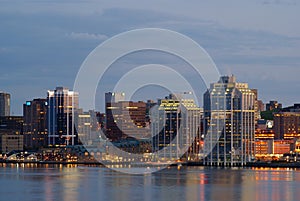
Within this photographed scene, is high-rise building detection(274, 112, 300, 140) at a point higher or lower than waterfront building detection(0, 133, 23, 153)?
higher

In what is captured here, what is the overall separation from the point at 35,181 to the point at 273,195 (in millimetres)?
15249

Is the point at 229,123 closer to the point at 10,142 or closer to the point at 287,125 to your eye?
the point at 287,125

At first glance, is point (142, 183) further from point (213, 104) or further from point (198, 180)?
point (213, 104)

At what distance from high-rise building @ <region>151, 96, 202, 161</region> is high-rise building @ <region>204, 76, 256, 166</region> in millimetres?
2699

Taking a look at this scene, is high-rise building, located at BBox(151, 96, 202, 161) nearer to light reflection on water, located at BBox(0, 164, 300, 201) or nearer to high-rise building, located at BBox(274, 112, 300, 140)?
high-rise building, located at BBox(274, 112, 300, 140)

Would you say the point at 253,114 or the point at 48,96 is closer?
the point at 253,114

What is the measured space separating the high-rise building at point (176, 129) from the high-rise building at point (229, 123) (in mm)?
2699

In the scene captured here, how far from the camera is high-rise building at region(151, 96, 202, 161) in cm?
9031

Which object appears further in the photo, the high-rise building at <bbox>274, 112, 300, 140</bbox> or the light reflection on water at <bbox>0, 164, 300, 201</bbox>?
the high-rise building at <bbox>274, 112, 300, 140</bbox>

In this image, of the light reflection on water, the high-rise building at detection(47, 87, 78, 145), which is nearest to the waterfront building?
the high-rise building at detection(47, 87, 78, 145)

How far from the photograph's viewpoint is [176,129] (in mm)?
92000

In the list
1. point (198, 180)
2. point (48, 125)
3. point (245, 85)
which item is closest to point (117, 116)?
point (245, 85)

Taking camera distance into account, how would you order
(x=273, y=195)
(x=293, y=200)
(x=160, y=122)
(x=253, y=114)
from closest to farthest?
(x=293, y=200) → (x=273, y=195) → (x=253, y=114) → (x=160, y=122)

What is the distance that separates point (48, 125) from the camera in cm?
11169
